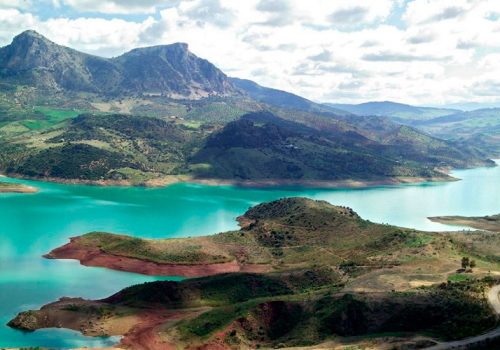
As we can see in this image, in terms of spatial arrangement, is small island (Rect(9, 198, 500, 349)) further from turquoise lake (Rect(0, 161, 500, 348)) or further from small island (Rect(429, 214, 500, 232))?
small island (Rect(429, 214, 500, 232))

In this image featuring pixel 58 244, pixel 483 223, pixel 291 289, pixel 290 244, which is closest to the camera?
pixel 291 289

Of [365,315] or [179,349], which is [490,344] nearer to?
[365,315]

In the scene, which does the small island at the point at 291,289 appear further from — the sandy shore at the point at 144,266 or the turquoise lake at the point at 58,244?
the turquoise lake at the point at 58,244

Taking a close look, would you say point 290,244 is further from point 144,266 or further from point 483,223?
point 483,223

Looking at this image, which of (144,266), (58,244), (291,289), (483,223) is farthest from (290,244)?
(483,223)

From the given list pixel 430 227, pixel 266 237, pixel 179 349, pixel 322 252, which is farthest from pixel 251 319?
pixel 430 227

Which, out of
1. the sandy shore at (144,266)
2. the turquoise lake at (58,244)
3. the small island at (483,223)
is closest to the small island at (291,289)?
the sandy shore at (144,266)
